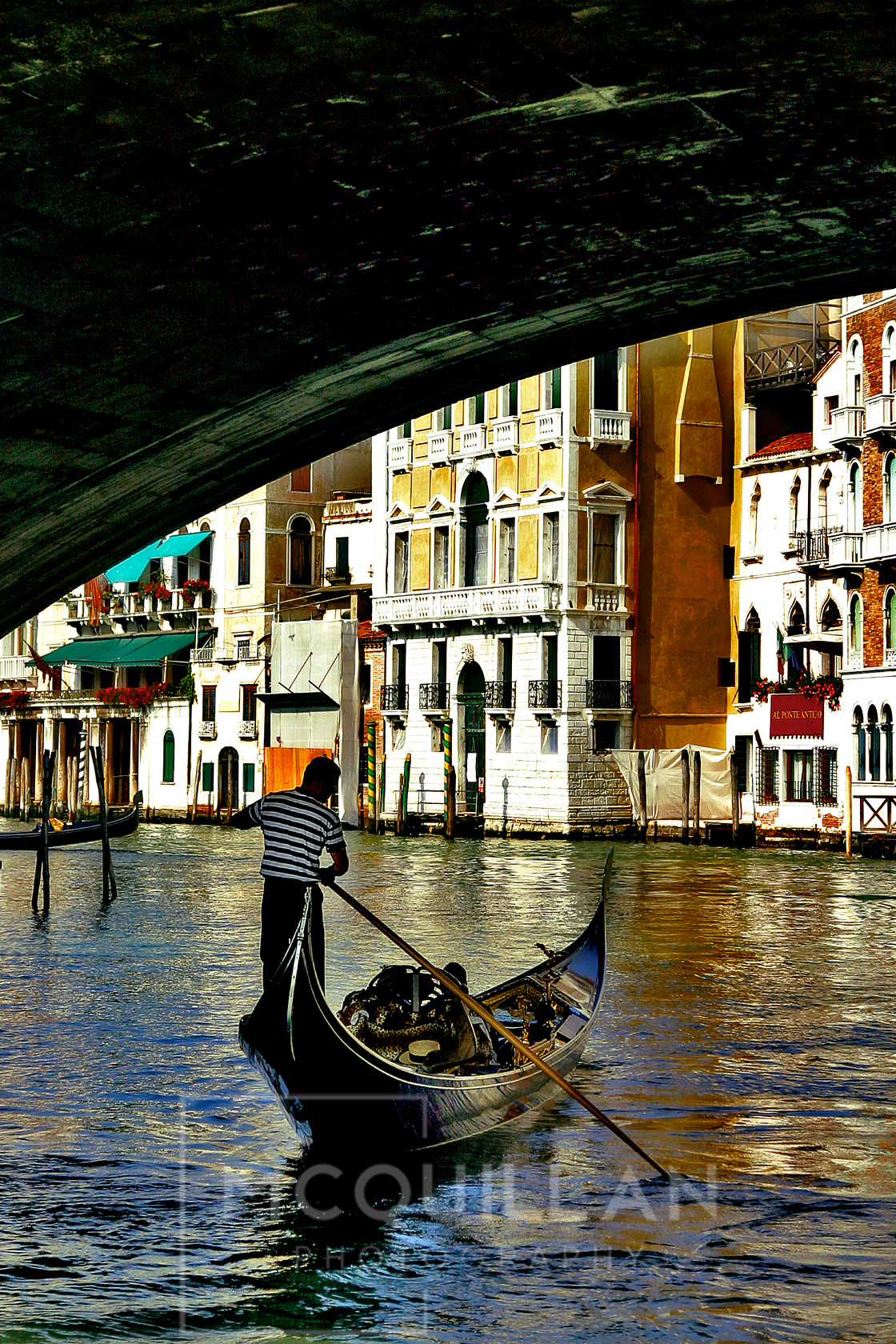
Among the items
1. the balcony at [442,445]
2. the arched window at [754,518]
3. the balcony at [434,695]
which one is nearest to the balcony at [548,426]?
the balcony at [442,445]

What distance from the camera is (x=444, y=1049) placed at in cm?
757

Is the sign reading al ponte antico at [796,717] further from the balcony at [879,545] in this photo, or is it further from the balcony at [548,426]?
the balcony at [548,426]

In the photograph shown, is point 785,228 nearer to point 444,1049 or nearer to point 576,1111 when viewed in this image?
point 444,1049

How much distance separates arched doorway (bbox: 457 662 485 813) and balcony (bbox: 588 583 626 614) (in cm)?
321

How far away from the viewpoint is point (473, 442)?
36812mm

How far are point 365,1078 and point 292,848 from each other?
41.8 inches

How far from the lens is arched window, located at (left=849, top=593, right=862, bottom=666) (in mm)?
29406

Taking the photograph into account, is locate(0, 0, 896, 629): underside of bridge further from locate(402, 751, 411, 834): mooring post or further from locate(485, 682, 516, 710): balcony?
locate(402, 751, 411, 834): mooring post

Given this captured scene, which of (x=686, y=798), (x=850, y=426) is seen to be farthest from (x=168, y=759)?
(x=850, y=426)

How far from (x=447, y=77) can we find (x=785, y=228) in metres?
1.52

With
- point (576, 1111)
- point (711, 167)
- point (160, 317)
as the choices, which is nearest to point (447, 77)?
point (711, 167)

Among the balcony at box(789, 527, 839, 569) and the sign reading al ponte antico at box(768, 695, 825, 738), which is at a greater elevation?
the balcony at box(789, 527, 839, 569)

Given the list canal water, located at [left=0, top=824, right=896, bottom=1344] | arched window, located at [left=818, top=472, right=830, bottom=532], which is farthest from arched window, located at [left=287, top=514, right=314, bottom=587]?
canal water, located at [left=0, top=824, right=896, bottom=1344]

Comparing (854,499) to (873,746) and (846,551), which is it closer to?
(846,551)
